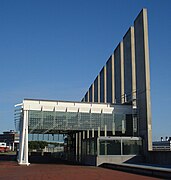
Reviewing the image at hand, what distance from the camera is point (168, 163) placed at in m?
28.8

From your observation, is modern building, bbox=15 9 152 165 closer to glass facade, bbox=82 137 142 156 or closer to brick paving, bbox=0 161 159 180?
glass facade, bbox=82 137 142 156

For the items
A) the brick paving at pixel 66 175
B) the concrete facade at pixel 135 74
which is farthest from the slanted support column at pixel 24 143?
the concrete facade at pixel 135 74

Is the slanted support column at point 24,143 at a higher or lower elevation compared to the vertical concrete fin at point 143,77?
lower

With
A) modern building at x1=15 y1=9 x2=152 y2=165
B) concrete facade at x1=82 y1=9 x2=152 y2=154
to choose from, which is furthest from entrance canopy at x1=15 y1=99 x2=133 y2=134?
concrete facade at x1=82 y1=9 x2=152 y2=154

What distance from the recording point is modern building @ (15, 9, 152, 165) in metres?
34.2

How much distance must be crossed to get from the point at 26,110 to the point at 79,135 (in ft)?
60.1

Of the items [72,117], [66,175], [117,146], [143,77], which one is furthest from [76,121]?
[66,175]

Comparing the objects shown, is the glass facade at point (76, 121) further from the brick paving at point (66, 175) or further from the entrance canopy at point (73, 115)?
the brick paving at point (66, 175)

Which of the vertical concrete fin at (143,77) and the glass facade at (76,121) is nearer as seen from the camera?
the vertical concrete fin at (143,77)

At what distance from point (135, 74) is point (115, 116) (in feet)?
19.4

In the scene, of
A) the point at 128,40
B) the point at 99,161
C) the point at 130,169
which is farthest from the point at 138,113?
the point at 130,169

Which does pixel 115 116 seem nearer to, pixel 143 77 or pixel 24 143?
pixel 143 77

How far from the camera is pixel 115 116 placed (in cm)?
3822

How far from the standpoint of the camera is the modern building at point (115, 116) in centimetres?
3422
